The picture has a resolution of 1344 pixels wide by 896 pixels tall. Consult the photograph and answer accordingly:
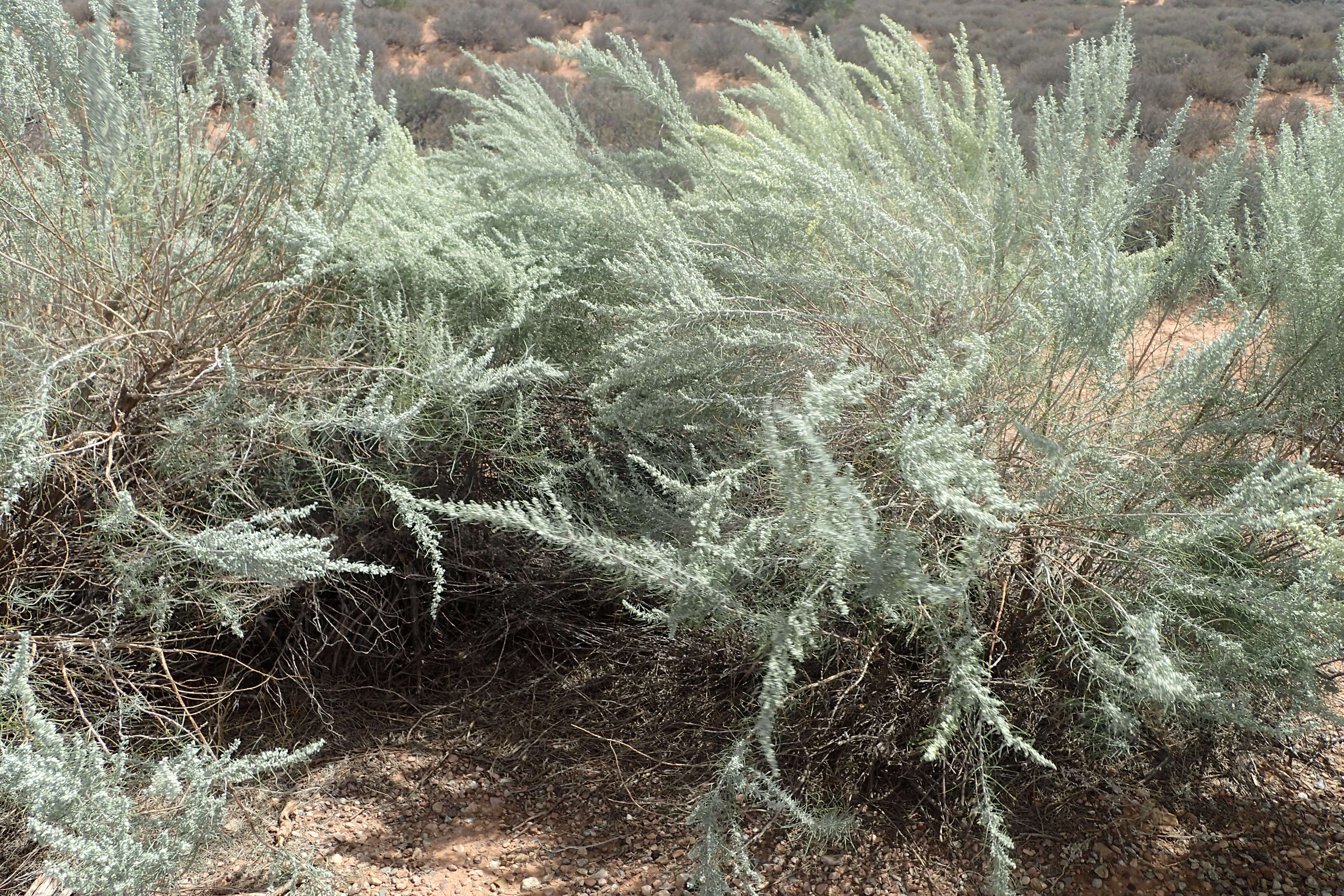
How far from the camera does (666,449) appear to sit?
2451 millimetres

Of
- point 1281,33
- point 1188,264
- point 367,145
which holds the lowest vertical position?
point 1281,33

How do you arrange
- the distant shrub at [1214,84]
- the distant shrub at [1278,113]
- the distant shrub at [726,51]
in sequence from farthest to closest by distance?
the distant shrub at [726,51], the distant shrub at [1214,84], the distant shrub at [1278,113]

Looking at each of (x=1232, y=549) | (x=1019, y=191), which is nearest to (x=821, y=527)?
(x=1232, y=549)

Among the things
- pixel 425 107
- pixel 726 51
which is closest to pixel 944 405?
pixel 425 107

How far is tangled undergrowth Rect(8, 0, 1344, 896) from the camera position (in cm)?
164

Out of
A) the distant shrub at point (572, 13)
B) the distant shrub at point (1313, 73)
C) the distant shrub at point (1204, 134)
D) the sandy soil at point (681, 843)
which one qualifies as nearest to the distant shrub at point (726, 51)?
the distant shrub at point (572, 13)

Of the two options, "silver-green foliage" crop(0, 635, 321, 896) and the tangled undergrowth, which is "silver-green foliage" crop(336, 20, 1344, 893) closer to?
the tangled undergrowth

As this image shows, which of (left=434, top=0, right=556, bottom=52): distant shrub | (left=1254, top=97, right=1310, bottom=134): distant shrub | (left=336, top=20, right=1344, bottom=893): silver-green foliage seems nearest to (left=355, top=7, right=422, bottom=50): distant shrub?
(left=434, top=0, right=556, bottom=52): distant shrub

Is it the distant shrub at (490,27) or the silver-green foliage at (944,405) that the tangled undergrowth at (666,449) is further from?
the distant shrub at (490,27)

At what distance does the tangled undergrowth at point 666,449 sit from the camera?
1.64m

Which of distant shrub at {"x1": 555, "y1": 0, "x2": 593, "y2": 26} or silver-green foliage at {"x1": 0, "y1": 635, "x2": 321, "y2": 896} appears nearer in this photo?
silver-green foliage at {"x1": 0, "y1": 635, "x2": 321, "y2": 896}

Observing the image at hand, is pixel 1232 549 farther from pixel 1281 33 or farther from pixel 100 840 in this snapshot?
pixel 1281 33

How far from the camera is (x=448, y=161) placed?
12.5 ft

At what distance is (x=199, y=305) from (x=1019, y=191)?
221 cm
